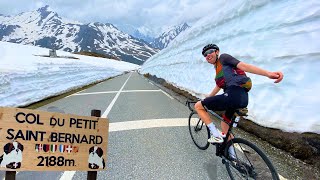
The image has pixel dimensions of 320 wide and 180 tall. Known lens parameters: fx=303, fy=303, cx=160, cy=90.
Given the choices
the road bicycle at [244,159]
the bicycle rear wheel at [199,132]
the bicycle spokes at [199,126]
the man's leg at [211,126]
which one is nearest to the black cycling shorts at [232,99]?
the road bicycle at [244,159]

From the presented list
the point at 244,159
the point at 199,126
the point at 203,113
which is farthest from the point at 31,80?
the point at 244,159

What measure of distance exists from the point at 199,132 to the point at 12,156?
12.2 ft

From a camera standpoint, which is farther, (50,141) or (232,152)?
(232,152)

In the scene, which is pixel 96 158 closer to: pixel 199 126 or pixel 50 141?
pixel 50 141

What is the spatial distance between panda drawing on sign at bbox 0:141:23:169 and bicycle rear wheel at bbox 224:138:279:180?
8.93 ft

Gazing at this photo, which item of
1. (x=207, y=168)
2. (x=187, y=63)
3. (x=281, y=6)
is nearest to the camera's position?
(x=207, y=168)

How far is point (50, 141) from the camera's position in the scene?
3531 millimetres

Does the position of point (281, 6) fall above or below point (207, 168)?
above

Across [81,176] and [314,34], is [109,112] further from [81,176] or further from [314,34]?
[314,34]

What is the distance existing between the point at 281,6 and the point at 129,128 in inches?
175

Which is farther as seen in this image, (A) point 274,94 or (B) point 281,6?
(B) point 281,6

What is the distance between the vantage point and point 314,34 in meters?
5.20

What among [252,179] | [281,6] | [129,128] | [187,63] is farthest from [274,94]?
[187,63]

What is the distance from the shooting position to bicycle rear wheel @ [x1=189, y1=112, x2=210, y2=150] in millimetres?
5863
